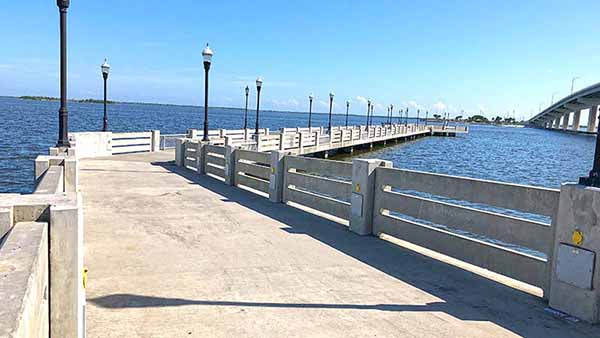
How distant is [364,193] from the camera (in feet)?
26.7

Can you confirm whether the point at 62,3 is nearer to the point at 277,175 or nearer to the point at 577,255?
the point at 277,175

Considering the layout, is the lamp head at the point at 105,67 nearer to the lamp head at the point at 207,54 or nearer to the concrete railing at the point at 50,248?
the lamp head at the point at 207,54

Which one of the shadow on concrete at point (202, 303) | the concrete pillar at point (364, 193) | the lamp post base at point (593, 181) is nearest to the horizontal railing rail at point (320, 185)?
the concrete pillar at point (364, 193)

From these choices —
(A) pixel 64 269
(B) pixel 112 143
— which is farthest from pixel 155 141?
(A) pixel 64 269

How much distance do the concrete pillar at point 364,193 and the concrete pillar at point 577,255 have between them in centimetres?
326

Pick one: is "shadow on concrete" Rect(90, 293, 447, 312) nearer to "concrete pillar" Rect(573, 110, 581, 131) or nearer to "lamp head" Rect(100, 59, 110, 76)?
"lamp head" Rect(100, 59, 110, 76)

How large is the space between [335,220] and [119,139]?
17416mm

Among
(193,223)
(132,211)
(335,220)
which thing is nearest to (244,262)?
(193,223)

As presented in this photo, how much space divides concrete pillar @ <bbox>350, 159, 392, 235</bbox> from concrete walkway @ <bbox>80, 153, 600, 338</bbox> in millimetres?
416

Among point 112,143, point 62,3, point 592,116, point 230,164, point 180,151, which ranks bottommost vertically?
point 112,143

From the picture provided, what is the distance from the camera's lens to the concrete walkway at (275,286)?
457 cm

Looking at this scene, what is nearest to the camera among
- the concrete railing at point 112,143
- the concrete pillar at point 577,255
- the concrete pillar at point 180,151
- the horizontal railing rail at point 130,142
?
the concrete pillar at point 577,255

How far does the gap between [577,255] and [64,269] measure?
460 cm

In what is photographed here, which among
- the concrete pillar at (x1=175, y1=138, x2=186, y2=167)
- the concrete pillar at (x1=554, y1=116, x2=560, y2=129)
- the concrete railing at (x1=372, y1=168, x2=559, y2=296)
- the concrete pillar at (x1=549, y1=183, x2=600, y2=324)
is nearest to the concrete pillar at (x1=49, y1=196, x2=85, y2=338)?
the concrete pillar at (x1=549, y1=183, x2=600, y2=324)
